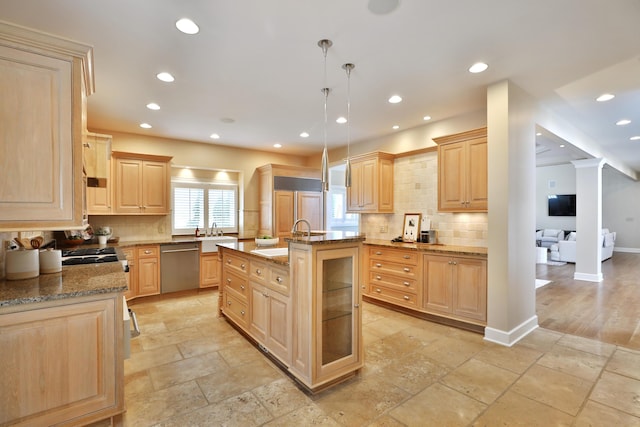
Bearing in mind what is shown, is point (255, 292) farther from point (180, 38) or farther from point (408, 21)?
point (408, 21)

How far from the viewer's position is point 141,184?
4961 mm


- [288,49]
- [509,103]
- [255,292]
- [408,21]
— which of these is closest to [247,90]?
[288,49]

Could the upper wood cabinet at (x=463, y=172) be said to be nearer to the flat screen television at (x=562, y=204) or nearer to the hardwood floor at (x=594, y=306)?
the hardwood floor at (x=594, y=306)

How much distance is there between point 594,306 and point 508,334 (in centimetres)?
250

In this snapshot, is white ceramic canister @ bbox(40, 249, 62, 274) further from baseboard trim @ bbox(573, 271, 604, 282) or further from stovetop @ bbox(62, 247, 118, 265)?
baseboard trim @ bbox(573, 271, 604, 282)

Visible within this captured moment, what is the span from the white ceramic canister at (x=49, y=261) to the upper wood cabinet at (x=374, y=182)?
3.64m

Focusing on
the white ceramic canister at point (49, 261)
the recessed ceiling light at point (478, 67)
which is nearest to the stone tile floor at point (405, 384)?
the white ceramic canister at point (49, 261)

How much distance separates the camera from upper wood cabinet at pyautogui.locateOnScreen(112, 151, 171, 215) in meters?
4.78

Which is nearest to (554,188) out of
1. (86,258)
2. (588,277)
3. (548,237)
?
(548,237)

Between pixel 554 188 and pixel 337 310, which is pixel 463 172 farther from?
pixel 554 188

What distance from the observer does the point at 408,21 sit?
2.16 metres

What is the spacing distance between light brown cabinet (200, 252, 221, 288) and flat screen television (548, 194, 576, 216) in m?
11.2

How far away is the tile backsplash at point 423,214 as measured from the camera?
4.04 metres

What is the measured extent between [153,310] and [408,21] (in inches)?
185
